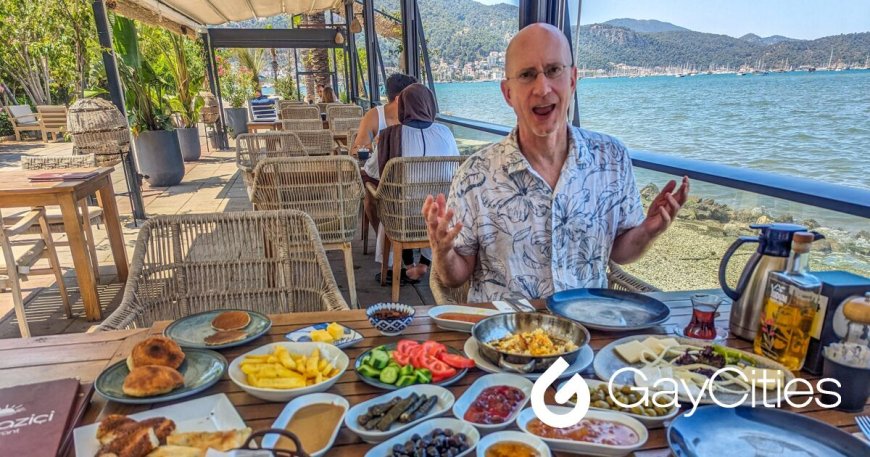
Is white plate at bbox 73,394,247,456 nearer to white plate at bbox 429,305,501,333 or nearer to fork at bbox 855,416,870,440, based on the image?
white plate at bbox 429,305,501,333

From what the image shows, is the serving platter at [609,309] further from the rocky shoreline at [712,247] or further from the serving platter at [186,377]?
the serving platter at [186,377]

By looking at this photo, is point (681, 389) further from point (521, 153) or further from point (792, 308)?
point (521, 153)

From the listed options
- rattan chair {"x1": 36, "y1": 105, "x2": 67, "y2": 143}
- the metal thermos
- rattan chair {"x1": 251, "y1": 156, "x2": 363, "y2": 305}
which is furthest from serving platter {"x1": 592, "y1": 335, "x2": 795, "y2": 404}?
rattan chair {"x1": 36, "y1": 105, "x2": 67, "y2": 143}

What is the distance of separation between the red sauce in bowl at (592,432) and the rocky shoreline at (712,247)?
71 cm

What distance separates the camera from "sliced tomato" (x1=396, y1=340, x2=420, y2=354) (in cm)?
112

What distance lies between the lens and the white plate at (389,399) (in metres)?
0.83

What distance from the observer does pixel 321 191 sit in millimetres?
3035

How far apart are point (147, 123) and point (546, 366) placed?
732cm

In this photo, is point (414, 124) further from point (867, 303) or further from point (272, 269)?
point (867, 303)

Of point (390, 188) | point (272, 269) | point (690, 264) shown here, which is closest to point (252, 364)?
point (272, 269)

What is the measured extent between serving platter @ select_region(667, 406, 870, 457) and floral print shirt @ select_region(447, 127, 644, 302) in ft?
2.61

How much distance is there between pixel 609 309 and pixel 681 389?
0.42 metres

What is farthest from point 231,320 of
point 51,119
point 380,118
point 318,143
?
point 51,119

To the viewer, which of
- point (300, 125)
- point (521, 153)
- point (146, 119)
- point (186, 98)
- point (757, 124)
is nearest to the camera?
point (521, 153)
